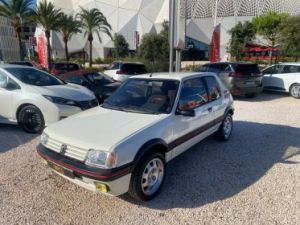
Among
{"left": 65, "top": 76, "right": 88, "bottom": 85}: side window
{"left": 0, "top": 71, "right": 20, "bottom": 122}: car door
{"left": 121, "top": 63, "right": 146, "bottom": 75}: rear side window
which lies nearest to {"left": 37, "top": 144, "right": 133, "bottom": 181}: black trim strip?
{"left": 0, "top": 71, "right": 20, "bottom": 122}: car door

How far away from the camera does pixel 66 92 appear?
636 centimetres

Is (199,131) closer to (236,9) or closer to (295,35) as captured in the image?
(295,35)

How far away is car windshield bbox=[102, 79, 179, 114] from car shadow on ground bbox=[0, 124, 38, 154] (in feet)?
7.93

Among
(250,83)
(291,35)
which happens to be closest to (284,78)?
(250,83)

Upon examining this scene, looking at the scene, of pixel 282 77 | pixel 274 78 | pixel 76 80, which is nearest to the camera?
pixel 76 80

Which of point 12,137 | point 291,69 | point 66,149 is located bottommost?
point 12,137

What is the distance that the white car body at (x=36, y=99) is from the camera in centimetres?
596

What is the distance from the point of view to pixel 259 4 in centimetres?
5269

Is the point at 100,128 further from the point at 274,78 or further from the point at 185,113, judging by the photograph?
the point at 274,78

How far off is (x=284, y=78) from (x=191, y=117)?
9850mm

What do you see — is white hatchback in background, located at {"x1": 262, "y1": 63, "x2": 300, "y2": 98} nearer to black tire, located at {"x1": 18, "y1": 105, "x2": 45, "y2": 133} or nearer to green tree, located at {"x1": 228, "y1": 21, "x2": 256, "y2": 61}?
black tire, located at {"x1": 18, "y1": 105, "x2": 45, "y2": 133}

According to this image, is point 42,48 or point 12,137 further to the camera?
point 42,48

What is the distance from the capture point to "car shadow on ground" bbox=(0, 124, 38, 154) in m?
5.47

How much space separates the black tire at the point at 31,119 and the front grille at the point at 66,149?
2685mm
